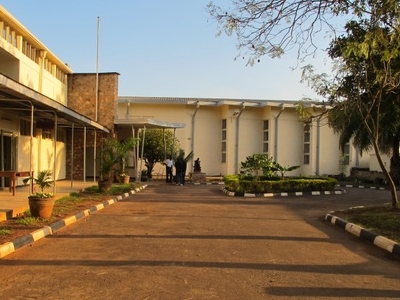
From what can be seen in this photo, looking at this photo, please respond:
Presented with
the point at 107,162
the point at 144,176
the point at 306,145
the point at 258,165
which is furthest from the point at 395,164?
the point at 107,162

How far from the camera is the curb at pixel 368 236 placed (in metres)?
7.80

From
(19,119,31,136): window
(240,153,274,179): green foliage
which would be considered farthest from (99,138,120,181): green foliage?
(240,153,274,179): green foliage

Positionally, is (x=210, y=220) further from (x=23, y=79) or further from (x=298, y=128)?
(x=298, y=128)

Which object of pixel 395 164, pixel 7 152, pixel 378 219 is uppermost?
pixel 7 152

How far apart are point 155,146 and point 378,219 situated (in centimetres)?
1977

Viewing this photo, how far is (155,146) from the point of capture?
28781mm

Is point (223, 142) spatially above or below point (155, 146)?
above

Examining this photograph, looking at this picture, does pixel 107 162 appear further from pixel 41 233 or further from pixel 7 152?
pixel 41 233

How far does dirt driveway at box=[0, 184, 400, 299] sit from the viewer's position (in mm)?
5113

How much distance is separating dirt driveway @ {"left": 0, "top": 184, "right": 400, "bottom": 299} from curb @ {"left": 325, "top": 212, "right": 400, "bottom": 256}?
0.22 m

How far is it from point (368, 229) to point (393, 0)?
15.2ft

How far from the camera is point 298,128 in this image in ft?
114

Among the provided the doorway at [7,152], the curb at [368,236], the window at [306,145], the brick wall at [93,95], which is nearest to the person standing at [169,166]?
the brick wall at [93,95]

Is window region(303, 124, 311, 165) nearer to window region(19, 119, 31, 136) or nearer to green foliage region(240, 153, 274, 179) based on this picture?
green foliage region(240, 153, 274, 179)
